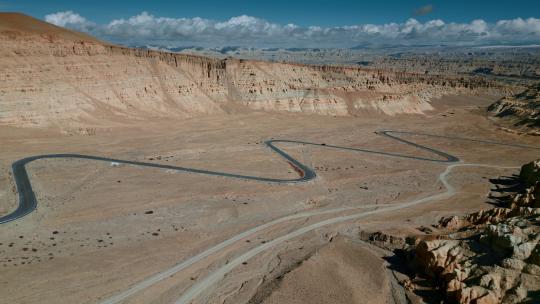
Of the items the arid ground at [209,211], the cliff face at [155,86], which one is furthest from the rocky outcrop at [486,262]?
the cliff face at [155,86]

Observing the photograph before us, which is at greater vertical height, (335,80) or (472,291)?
(335,80)

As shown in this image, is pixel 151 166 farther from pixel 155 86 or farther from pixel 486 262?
pixel 155 86

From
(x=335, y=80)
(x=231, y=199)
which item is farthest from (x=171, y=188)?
(x=335, y=80)

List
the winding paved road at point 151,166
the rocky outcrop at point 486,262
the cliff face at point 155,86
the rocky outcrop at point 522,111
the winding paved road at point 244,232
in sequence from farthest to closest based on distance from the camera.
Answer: the rocky outcrop at point 522,111
the cliff face at point 155,86
the winding paved road at point 151,166
the winding paved road at point 244,232
the rocky outcrop at point 486,262

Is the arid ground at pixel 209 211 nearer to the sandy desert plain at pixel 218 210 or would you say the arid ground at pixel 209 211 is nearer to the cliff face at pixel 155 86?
the sandy desert plain at pixel 218 210

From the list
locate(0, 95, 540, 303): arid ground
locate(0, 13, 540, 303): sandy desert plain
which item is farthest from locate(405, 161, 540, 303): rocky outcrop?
locate(0, 95, 540, 303): arid ground

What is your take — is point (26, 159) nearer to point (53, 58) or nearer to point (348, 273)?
point (53, 58)
